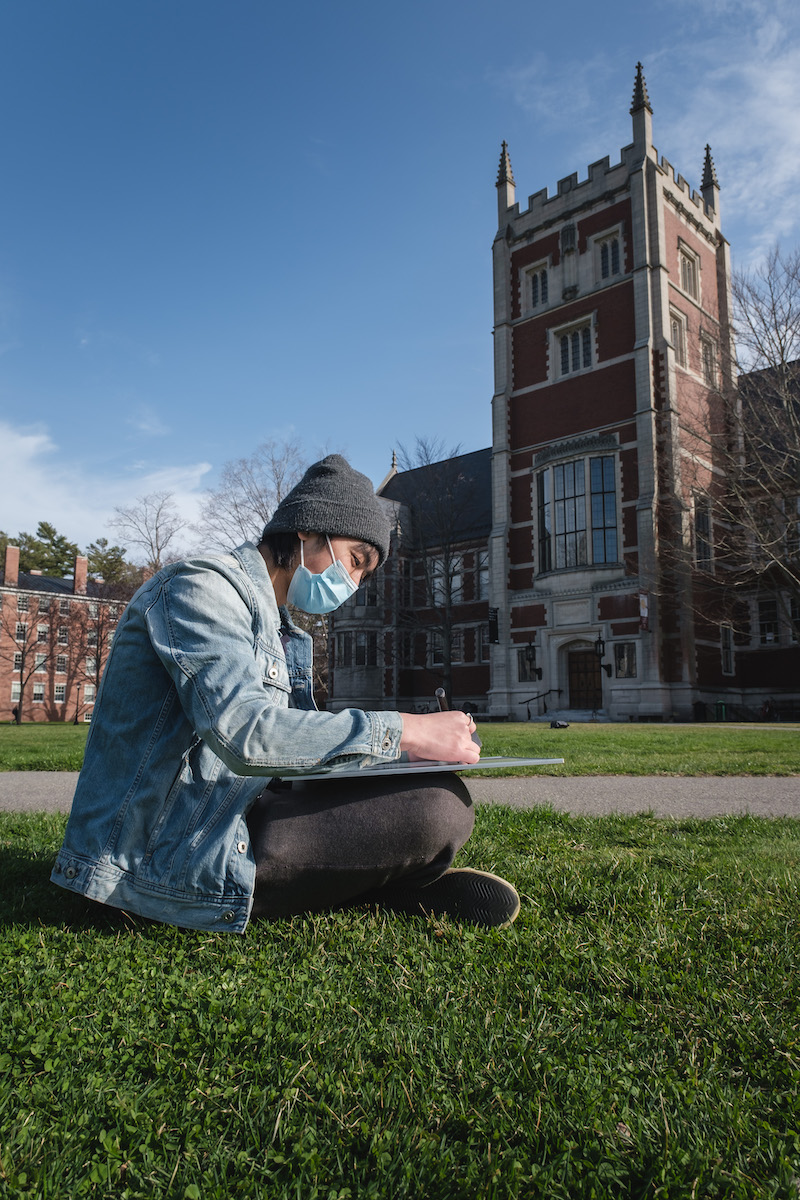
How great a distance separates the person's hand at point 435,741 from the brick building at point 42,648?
52.9 metres

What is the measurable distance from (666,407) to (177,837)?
26741 millimetres

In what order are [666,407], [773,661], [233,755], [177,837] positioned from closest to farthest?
[233,755] → [177,837] → [666,407] → [773,661]

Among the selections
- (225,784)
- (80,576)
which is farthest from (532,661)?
(80,576)

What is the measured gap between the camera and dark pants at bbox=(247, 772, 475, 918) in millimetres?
2215

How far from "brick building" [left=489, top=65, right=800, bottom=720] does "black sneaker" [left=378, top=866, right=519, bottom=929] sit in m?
22.8

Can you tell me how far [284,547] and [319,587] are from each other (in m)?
0.20

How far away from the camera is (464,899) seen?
251 centimetres

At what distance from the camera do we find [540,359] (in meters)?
30.0

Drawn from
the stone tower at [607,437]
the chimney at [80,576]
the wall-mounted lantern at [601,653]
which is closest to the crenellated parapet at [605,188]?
the stone tower at [607,437]

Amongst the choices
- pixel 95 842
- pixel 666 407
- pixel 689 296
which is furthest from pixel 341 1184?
pixel 689 296

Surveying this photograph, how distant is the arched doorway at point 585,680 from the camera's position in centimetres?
2753

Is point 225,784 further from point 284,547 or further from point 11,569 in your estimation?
point 11,569

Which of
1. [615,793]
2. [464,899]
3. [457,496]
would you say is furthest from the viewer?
[457,496]

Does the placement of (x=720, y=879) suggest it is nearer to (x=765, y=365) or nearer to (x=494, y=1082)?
(x=494, y=1082)
